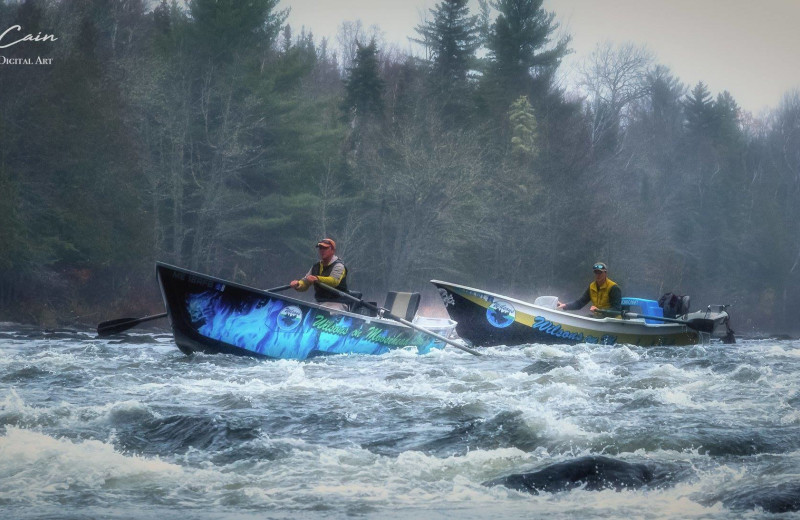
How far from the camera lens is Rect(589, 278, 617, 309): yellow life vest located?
17.4 metres

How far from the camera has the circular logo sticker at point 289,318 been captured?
496 inches

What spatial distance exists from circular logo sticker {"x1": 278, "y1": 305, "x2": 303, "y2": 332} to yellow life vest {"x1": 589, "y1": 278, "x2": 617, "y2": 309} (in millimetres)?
6638

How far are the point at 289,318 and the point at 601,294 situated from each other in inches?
268

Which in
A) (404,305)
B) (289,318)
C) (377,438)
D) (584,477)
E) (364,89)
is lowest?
(377,438)

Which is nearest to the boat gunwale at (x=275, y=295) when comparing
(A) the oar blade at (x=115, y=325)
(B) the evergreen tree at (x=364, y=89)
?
(A) the oar blade at (x=115, y=325)

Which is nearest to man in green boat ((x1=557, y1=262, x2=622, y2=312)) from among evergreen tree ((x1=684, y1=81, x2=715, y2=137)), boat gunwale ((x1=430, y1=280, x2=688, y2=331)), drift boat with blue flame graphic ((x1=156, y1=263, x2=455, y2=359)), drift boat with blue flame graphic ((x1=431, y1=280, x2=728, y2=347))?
boat gunwale ((x1=430, y1=280, x2=688, y2=331))

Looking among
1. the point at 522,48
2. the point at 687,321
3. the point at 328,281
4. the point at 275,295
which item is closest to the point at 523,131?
the point at 522,48

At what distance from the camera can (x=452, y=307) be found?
1627cm

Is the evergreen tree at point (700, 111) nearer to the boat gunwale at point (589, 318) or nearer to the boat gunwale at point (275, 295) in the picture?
the boat gunwale at point (589, 318)

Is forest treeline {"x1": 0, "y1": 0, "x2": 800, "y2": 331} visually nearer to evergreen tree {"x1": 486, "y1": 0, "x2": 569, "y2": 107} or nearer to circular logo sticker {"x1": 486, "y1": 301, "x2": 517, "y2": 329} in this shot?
evergreen tree {"x1": 486, "y1": 0, "x2": 569, "y2": 107}

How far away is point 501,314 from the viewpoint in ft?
52.9

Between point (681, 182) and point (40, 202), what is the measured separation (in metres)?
36.5

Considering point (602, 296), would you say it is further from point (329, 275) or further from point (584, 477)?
point (584, 477)

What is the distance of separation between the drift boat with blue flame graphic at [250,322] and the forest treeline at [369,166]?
13.7 metres
